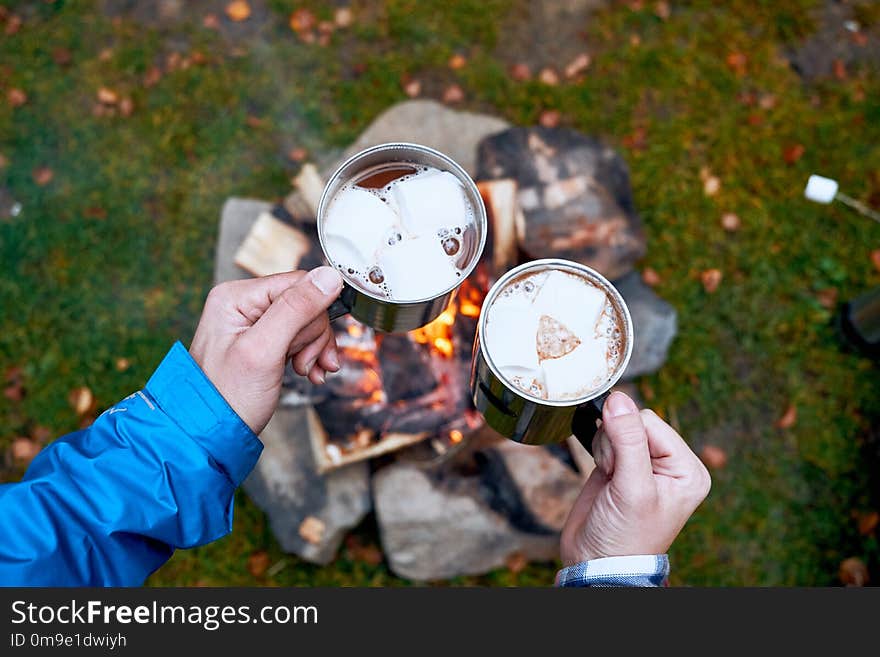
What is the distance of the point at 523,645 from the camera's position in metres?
2.20

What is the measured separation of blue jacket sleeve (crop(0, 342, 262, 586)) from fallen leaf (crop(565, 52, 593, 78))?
11.9 ft

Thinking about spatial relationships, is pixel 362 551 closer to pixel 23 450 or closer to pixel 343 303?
pixel 23 450

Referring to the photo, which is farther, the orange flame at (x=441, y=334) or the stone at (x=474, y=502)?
the stone at (x=474, y=502)

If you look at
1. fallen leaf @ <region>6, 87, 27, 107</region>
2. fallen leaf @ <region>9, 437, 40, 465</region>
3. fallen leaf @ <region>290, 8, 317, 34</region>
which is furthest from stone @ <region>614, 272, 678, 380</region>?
fallen leaf @ <region>6, 87, 27, 107</region>

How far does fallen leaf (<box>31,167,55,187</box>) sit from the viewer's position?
4586 mm

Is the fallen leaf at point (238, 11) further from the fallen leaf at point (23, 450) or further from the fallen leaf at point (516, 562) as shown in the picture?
the fallen leaf at point (516, 562)

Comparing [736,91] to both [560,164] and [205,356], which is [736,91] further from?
[205,356]

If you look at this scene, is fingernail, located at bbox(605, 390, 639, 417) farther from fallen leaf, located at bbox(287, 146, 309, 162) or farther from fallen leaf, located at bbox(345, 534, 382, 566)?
fallen leaf, located at bbox(287, 146, 309, 162)

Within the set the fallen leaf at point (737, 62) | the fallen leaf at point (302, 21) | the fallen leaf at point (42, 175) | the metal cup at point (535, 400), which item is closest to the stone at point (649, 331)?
the metal cup at point (535, 400)

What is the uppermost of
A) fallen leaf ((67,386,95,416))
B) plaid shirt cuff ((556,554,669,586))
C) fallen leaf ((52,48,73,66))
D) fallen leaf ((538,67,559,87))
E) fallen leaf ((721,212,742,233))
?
fallen leaf ((52,48,73,66))

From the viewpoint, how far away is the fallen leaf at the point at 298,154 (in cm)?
462

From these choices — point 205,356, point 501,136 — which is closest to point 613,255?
point 501,136

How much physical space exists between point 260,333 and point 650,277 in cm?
296

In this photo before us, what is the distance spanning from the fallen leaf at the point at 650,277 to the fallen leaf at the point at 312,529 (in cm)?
247
